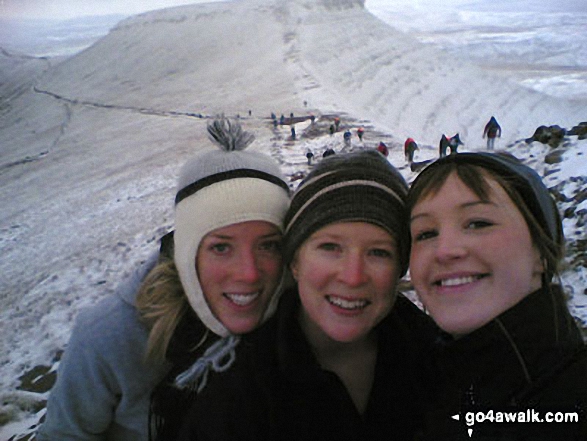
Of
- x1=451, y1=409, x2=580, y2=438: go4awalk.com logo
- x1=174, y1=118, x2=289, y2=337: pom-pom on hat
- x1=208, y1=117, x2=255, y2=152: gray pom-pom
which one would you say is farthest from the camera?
x1=208, y1=117, x2=255, y2=152: gray pom-pom

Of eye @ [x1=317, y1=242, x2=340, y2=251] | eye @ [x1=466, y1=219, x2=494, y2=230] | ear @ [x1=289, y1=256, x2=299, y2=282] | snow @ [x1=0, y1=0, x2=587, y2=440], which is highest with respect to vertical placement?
eye @ [x1=466, y1=219, x2=494, y2=230]

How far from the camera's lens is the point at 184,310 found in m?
1.87

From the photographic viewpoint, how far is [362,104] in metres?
26.7

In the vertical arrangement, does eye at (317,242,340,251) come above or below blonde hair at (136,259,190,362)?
above

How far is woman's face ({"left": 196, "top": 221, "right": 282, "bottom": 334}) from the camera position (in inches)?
68.2

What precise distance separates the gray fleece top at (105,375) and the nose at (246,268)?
51 centimetres

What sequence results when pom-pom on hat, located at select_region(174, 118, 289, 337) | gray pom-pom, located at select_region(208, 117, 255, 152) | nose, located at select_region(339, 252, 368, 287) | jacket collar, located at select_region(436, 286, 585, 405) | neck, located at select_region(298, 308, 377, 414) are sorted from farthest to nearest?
gray pom-pom, located at select_region(208, 117, 255, 152) → pom-pom on hat, located at select_region(174, 118, 289, 337) → neck, located at select_region(298, 308, 377, 414) → nose, located at select_region(339, 252, 368, 287) → jacket collar, located at select_region(436, 286, 585, 405)

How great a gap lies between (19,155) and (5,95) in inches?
1424

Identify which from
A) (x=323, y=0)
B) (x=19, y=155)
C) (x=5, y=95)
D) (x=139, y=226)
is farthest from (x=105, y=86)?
(x=139, y=226)

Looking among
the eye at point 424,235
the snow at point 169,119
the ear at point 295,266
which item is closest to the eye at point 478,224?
the eye at point 424,235

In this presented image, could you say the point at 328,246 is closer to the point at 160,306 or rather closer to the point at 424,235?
the point at 424,235

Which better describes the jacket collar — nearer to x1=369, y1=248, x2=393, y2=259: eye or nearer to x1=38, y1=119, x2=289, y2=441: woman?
x1=369, y1=248, x2=393, y2=259: eye

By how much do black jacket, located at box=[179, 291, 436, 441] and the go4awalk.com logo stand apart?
33cm

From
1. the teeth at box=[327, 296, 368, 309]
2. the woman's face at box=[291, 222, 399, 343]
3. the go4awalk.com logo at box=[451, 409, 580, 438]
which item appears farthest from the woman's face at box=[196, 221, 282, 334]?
the go4awalk.com logo at box=[451, 409, 580, 438]
